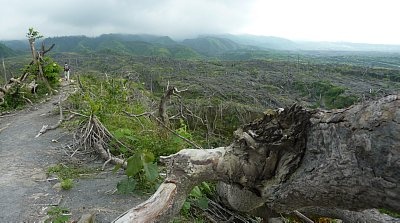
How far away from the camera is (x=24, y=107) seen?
1239 centimetres

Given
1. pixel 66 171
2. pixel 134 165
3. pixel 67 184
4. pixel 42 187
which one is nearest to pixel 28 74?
pixel 66 171

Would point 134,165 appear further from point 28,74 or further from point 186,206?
point 28,74

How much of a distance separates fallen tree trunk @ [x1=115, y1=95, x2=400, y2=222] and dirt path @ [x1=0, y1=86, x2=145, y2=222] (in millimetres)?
1366

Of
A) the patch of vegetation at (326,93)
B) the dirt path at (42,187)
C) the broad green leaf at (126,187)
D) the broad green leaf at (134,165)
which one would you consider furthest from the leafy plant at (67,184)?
the patch of vegetation at (326,93)

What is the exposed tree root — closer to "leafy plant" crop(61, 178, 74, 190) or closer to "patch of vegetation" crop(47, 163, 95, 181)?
"patch of vegetation" crop(47, 163, 95, 181)

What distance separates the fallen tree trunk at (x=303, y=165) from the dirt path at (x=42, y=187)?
4.48ft

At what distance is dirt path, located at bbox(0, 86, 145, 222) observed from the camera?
458 centimetres

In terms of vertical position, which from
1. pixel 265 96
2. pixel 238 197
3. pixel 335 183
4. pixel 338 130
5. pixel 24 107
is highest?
pixel 338 130

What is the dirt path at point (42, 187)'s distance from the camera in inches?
180

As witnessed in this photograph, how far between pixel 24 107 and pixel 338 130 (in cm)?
1203

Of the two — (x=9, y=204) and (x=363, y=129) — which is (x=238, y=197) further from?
(x=9, y=204)

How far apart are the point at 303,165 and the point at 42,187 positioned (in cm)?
410

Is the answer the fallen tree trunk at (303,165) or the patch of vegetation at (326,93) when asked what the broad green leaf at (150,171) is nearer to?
the fallen tree trunk at (303,165)

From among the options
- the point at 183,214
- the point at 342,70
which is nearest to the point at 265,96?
the point at 342,70
